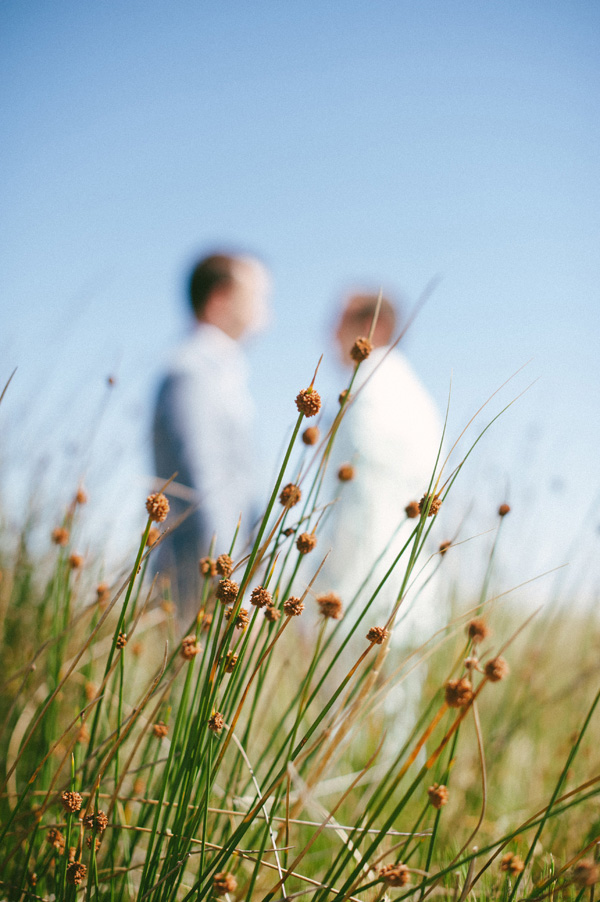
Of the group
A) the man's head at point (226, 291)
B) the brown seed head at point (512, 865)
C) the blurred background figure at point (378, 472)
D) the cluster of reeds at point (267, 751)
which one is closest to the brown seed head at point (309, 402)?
the cluster of reeds at point (267, 751)

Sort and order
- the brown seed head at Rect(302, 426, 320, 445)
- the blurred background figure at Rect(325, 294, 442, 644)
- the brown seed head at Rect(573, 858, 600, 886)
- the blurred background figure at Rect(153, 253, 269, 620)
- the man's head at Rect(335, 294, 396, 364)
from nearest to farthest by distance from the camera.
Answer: the brown seed head at Rect(573, 858, 600, 886), the brown seed head at Rect(302, 426, 320, 445), the blurred background figure at Rect(153, 253, 269, 620), the blurred background figure at Rect(325, 294, 442, 644), the man's head at Rect(335, 294, 396, 364)

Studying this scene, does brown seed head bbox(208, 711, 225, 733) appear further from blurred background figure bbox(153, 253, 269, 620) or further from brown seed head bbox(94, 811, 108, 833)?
blurred background figure bbox(153, 253, 269, 620)

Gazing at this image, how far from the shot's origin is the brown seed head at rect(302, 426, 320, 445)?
59 cm

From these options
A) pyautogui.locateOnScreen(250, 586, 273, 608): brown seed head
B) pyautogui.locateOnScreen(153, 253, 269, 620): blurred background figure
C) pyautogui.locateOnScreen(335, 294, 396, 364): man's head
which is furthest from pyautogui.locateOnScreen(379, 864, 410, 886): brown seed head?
pyautogui.locateOnScreen(335, 294, 396, 364): man's head

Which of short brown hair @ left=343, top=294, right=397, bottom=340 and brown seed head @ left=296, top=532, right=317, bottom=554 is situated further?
short brown hair @ left=343, top=294, right=397, bottom=340

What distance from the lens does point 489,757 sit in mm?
958

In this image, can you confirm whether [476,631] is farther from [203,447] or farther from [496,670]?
[203,447]

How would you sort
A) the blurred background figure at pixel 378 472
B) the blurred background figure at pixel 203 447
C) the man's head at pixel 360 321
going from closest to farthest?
the blurred background figure at pixel 203 447 < the blurred background figure at pixel 378 472 < the man's head at pixel 360 321

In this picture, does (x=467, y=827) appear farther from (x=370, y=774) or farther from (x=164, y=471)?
(x=164, y=471)

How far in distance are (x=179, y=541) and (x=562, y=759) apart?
1.17 meters

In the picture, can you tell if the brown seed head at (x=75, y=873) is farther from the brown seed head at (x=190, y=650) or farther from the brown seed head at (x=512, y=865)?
the brown seed head at (x=512, y=865)

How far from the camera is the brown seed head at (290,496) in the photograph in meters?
0.51

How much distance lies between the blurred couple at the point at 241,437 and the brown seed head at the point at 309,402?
0.98 meters

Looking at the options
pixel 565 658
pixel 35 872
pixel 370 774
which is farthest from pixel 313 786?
pixel 565 658
